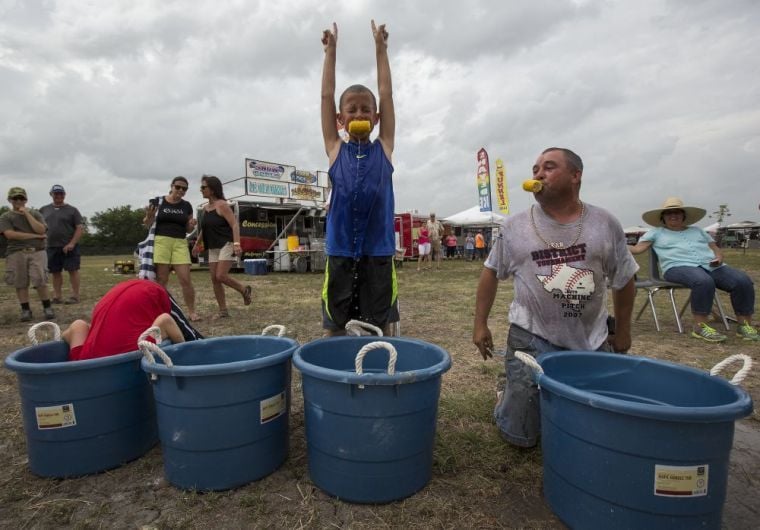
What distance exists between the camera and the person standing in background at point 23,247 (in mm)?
5121

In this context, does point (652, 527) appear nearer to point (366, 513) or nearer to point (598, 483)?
point (598, 483)

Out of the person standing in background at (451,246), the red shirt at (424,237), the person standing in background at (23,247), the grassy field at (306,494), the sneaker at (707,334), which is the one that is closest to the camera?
the grassy field at (306,494)

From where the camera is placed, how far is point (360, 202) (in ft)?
7.04

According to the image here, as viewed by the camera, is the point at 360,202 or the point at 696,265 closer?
the point at 360,202

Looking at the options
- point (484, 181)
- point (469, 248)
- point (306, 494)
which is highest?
point (484, 181)

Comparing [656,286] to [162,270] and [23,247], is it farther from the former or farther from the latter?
[23,247]

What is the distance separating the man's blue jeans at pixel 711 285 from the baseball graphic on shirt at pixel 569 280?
3370 millimetres

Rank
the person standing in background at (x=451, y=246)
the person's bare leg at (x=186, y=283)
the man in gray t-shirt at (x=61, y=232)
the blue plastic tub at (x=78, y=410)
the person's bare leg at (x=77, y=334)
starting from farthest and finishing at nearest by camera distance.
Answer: the person standing in background at (x=451, y=246)
the man in gray t-shirt at (x=61, y=232)
the person's bare leg at (x=186, y=283)
the person's bare leg at (x=77, y=334)
the blue plastic tub at (x=78, y=410)

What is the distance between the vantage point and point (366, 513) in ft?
5.27

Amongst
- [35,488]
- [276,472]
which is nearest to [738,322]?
[276,472]

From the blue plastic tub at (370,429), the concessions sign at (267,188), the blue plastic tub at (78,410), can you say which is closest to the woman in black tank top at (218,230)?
the blue plastic tub at (78,410)

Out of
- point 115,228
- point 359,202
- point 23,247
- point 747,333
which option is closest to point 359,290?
point 359,202

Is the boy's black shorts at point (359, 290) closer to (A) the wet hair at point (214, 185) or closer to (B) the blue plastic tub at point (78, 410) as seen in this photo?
(B) the blue plastic tub at point (78, 410)

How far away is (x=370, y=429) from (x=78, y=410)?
1.30 meters
